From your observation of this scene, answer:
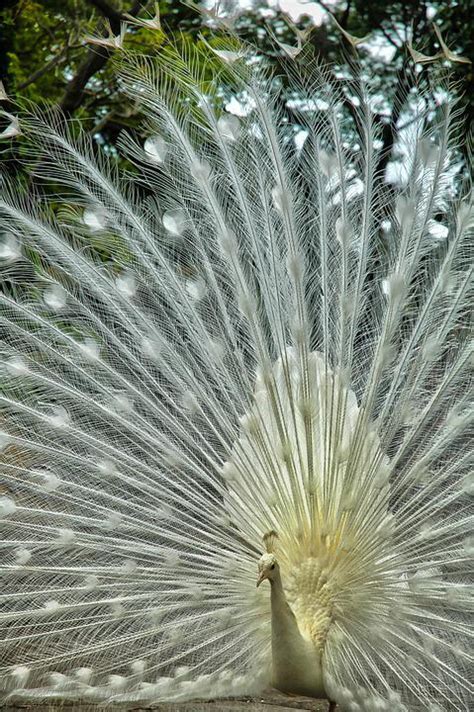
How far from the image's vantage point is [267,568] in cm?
312

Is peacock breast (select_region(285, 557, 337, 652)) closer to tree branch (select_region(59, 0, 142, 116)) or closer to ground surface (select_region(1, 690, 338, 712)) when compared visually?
ground surface (select_region(1, 690, 338, 712))

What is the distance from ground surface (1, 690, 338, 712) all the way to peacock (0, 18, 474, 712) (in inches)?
3.2

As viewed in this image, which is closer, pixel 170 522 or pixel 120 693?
pixel 120 693

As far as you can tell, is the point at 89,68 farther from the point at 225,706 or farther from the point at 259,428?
the point at 225,706

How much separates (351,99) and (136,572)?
1.79m

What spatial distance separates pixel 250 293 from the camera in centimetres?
352

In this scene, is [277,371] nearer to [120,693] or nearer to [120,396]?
[120,396]

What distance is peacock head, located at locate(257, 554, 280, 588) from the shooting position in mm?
3107

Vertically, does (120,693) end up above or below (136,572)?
below

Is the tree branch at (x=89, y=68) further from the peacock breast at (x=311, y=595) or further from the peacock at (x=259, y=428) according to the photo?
the peacock breast at (x=311, y=595)

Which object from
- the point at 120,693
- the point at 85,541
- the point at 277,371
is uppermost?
the point at 277,371

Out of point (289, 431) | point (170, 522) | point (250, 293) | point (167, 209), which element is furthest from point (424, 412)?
point (167, 209)

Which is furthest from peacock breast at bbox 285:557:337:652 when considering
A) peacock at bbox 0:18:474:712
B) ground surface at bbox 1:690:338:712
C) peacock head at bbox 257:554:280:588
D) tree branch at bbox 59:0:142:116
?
tree branch at bbox 59:0:142:116

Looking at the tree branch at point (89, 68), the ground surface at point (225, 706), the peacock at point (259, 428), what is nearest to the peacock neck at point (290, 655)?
the peacock at point (259, 428)
